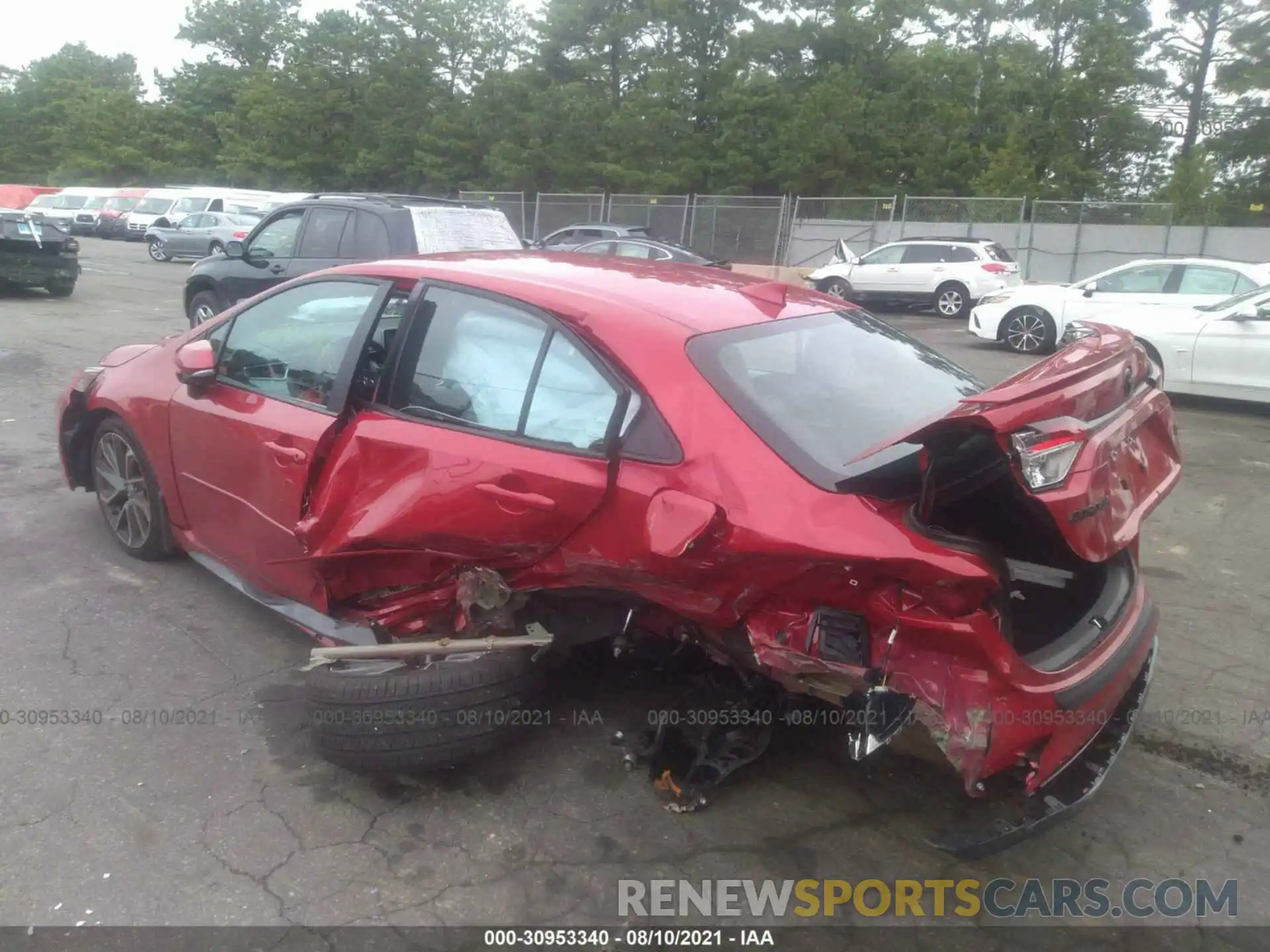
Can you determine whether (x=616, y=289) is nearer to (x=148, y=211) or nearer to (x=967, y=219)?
(x=967, y=219)

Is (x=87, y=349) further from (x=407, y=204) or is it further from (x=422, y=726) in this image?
(x=422, y=726)

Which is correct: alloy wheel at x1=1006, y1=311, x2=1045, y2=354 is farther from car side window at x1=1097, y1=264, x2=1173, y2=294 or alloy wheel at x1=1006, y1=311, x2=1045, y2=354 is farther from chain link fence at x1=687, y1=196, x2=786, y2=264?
chain link fence at x1=687, y1=196, x2=786, y2=264

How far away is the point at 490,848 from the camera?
297cm

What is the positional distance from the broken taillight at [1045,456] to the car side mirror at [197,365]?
317cm

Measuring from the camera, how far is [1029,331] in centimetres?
1366

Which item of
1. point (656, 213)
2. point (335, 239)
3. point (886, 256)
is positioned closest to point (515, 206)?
point (656, 213)

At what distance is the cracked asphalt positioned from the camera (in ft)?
9.09

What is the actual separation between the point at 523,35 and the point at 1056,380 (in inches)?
1698

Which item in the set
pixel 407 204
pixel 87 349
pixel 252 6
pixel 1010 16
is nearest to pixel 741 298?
pixel 407 204

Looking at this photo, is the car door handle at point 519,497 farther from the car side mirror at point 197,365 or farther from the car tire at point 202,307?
the car tire at point 202,307

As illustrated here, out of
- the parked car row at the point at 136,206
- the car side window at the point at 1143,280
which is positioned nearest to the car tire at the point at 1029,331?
the car side window at the point at 1143,280

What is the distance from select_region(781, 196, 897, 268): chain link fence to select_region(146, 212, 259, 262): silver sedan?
48.2ft

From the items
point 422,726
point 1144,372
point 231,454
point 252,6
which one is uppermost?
point 252,6

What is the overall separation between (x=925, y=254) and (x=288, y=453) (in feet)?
61.3
